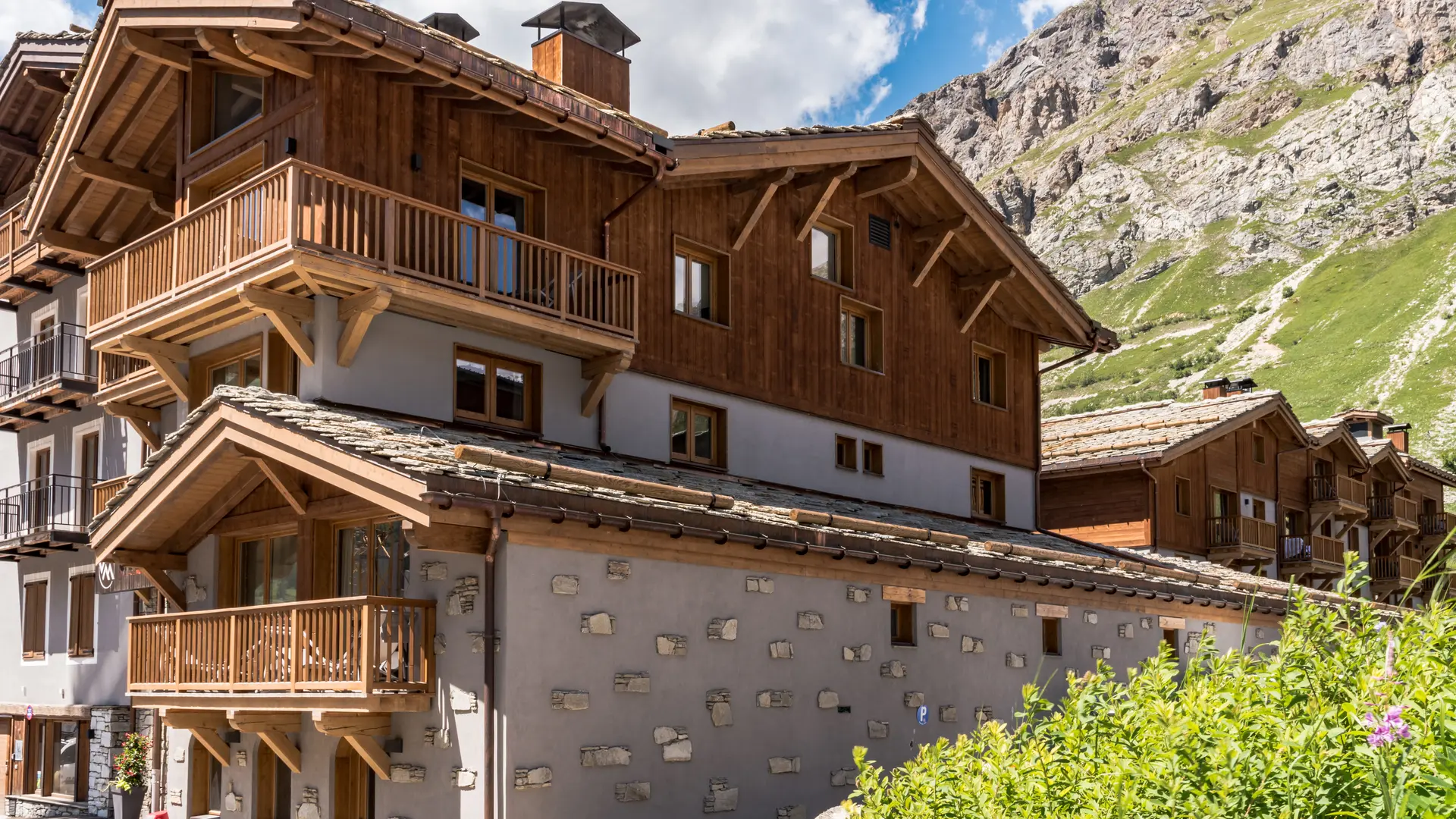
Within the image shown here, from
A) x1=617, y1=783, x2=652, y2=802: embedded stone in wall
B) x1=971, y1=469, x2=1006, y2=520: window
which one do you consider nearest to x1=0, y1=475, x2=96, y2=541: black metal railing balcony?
x1=617, y1=783, x2=652, y2=802: embedded stone in wall

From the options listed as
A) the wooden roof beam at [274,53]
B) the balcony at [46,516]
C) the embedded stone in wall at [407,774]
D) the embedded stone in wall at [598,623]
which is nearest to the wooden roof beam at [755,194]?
the wooden roof beam at [274,53]

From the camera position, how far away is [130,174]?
70.2 feet

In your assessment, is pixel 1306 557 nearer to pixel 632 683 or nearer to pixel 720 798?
pixel 720 798

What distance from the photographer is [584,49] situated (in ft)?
75.9

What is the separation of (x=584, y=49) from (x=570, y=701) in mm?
12572

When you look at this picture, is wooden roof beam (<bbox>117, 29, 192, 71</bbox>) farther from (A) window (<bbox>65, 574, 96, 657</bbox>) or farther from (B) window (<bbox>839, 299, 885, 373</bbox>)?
(B) window (<bbox>839, 299, 885, 373</bbox>)

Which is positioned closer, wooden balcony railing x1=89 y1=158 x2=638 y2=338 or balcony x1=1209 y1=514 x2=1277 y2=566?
wooden balcony railing x1=89 y1=158 x2=638 y2=338

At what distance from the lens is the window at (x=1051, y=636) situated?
68.5 ft

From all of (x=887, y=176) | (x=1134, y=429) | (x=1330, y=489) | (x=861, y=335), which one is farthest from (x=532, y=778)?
(x=1330, y=489)

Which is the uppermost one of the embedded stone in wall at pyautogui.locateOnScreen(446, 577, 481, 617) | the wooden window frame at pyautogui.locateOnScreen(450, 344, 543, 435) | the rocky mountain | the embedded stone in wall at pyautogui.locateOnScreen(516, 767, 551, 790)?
the rocky mountain

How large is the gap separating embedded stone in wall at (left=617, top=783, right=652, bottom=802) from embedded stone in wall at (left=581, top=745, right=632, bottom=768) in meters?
0.22

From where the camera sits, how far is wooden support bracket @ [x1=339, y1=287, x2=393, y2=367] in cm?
1661

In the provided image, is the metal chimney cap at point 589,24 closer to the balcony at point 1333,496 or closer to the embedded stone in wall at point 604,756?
the embedded stone in wall at point 604,756

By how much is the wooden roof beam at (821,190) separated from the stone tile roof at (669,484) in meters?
4.40
